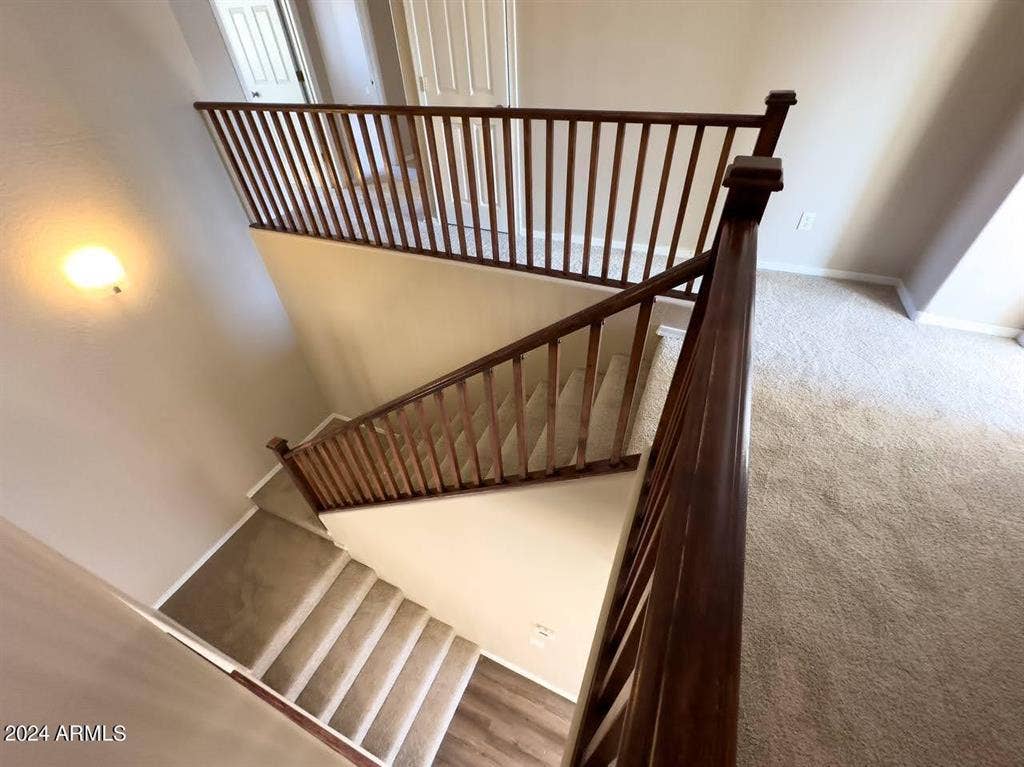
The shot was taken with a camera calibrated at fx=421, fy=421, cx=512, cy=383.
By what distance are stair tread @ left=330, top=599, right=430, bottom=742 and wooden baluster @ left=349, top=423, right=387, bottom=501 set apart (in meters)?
1.51

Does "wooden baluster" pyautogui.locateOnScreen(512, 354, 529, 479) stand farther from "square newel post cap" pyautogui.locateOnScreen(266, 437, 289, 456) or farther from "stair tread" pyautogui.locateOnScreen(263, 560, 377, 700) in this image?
"stair tread" pyautogui.locateOnScreen(263, 560, 377, 700)

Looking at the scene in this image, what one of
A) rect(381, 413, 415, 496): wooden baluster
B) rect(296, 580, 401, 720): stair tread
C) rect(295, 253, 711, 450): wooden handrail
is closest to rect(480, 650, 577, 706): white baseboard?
rect(296, 580, 401, 720): stair tread

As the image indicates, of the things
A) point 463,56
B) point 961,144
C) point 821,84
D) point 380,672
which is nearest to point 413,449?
point 380,672

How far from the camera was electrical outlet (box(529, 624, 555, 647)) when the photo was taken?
260cm

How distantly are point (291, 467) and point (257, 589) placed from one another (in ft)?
4.18

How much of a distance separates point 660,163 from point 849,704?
261 centimetres

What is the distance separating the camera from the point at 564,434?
77.4 inches

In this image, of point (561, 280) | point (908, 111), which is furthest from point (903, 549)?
point (908, 111)

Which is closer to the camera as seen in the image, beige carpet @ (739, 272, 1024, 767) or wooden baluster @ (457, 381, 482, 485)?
beige carpet @ (739, 272, 1024, 767)

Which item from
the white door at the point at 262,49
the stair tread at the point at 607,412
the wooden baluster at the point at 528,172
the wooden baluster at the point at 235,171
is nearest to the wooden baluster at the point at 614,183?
the wooden baluster at the point at 528,172

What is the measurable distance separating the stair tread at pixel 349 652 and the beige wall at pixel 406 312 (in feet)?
5.48

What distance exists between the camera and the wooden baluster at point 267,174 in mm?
2491

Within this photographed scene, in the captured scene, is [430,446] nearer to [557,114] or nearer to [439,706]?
[557,114]

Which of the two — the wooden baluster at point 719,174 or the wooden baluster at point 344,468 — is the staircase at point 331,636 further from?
the wooden baluster at point 719,174
